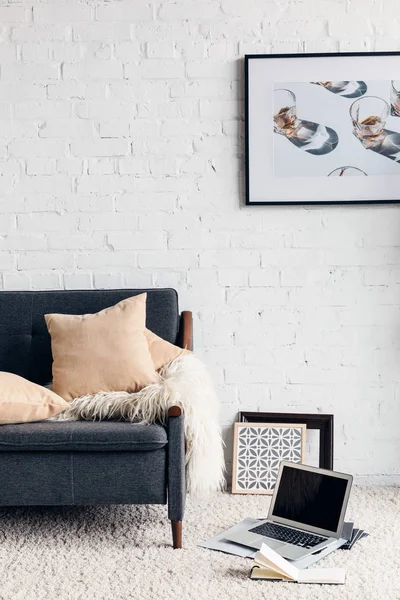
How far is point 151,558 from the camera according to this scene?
259 centimetres

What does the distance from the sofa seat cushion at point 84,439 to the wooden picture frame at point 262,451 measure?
2.81ft

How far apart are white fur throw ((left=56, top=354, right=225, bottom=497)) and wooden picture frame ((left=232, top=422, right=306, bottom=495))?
51cm

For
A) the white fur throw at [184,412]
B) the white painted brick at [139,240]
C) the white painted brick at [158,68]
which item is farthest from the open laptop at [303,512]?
the white painted brick at [158,68]

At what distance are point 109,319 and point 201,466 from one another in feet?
2.25

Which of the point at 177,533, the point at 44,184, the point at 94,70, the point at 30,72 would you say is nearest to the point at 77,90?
the point at 94,70

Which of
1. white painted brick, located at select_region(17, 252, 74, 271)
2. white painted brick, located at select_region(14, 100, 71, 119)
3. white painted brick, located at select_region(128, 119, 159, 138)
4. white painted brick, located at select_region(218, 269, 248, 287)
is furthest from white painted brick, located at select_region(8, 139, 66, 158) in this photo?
white painted brick, located at select_region(218, 269, 248, 287)

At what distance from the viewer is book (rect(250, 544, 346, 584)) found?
238cm

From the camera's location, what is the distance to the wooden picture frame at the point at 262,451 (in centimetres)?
338

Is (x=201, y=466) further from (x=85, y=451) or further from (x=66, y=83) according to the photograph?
(x=66, y=83)

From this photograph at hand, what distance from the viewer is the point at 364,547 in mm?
2680

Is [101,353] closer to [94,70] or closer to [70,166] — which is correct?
[70,166]

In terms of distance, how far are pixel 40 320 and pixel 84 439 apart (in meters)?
0.82

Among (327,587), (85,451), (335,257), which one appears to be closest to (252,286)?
(335,257)

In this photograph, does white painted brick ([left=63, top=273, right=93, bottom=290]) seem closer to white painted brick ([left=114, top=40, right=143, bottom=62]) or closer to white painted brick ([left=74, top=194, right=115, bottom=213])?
white painted brick ([left=74, top=194, right=115, bottom=213])
